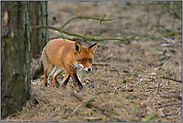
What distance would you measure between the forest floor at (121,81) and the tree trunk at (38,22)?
1.97ft

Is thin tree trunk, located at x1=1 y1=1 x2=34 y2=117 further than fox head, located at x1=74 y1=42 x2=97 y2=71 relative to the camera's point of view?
No

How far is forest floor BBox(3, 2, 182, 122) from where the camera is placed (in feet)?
11.7

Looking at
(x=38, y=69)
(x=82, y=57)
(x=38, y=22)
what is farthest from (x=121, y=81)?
(x=38, y=22)

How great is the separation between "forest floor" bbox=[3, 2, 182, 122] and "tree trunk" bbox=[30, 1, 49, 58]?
1.97 ft

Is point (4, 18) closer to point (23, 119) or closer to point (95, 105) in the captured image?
point (23, 119)

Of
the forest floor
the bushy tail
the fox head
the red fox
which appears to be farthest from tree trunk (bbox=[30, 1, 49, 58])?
the fox head

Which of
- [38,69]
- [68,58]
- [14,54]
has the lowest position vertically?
[38,69]

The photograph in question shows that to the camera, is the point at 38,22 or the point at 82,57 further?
the point at 38,22

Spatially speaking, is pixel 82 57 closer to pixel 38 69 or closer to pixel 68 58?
pixel 68 58

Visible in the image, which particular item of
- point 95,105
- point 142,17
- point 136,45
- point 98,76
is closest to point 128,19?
point 142,17

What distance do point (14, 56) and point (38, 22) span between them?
3571 mm

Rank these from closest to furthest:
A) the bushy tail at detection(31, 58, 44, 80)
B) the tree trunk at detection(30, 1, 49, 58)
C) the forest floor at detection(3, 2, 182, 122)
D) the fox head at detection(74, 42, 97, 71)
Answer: the forest floor at detection(3, 2, 182, 122) → the fox head at detection(74, 42, 97, 71) → the bushy tail at detection(31, 58, 44, 80) → the tree trunk at detection(30, 1, 49, 58)

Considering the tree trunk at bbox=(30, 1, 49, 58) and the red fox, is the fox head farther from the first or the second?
the tree trunk at bbox=(30, 1, 49, 58)

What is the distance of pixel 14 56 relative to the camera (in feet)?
12.2
